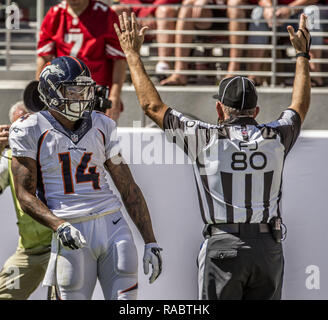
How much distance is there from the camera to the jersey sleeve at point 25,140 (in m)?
3.87

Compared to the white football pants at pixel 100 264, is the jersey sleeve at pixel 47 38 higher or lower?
higher

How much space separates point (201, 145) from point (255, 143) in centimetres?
28

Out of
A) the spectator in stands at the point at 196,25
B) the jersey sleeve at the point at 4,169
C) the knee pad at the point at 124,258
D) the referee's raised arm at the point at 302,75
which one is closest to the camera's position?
the knee pad at the point at 124,258

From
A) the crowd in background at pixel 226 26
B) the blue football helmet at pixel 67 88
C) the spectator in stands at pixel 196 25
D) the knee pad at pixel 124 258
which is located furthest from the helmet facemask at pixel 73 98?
the spectator in stands at pixel 196 25

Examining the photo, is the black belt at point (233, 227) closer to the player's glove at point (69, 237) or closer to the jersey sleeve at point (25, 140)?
the player's glove at point (69, 237)

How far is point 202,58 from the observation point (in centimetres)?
796

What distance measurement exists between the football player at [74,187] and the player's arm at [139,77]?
0.90 feet

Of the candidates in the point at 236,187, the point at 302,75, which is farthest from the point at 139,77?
the point at 302,75

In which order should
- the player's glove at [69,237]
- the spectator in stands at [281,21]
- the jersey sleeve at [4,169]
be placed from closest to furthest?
the player's glove at [69,237], the jersey sleeve at [4,169], the spectator in stands at [281,21]

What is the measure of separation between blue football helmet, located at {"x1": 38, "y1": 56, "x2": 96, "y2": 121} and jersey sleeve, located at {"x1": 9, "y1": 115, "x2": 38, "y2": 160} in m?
0.20

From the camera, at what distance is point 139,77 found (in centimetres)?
398

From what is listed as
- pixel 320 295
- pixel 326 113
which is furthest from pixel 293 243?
pixel 326 113

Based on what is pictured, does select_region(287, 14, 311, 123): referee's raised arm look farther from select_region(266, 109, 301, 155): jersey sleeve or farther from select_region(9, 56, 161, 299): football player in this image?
select_region(9, 56, 161, 299): football player
